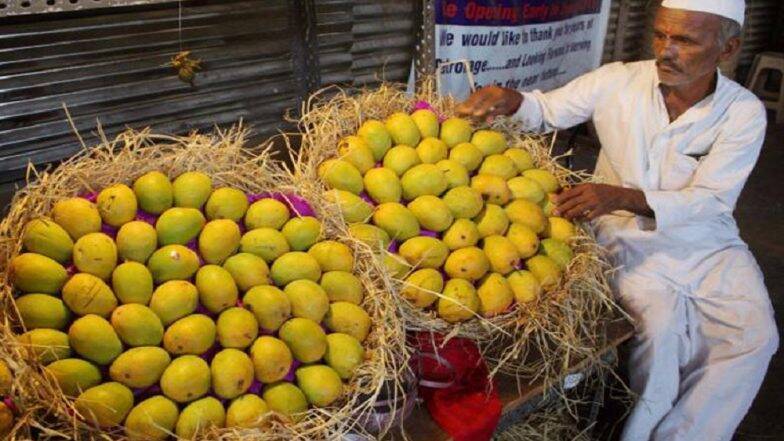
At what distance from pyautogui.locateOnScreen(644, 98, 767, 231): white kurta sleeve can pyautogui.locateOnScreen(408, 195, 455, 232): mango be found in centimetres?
83

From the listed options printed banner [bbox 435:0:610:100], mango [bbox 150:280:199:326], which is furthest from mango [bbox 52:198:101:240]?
printed banner [bbox 435:0:610:100]

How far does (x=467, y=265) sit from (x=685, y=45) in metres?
1.28

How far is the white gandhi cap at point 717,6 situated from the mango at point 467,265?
1.28 metres

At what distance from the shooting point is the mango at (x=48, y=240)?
139 cm

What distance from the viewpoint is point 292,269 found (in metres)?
1.55

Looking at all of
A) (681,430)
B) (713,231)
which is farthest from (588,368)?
(713,231)

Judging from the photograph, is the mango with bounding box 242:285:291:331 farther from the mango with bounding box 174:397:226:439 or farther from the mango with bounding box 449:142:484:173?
the mango with bounding box 449:142:484:173

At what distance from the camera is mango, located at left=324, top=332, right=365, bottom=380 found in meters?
1.46

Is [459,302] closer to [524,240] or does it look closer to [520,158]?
[524,240]

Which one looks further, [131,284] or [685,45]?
[685,45]

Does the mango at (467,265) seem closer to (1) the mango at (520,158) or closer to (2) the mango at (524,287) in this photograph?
(2) the mango at (524,287)

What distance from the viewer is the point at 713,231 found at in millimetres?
2496

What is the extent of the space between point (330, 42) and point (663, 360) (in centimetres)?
266

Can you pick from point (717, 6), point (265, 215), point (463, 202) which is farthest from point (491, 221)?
point (717, 6)
